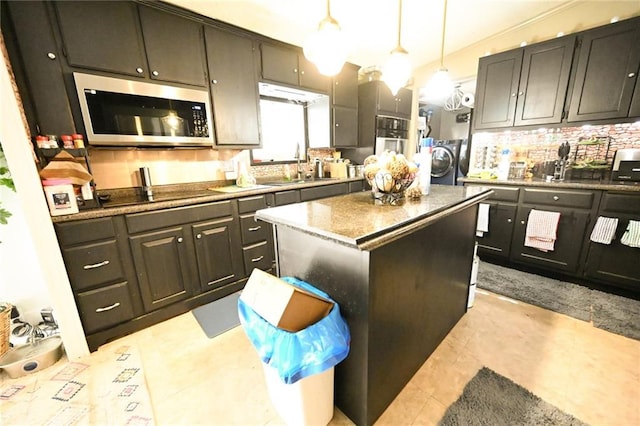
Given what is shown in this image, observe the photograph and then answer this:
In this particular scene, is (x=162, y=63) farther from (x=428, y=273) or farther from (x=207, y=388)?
(x=428, y=273)

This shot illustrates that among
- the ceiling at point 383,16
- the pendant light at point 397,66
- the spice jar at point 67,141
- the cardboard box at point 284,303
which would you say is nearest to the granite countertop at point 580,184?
the ceiling at point 383,16

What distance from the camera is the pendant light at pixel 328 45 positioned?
1.22 meters

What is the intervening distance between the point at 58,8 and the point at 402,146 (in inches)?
159

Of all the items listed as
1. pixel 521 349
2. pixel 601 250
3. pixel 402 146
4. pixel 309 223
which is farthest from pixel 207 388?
pixel 402 146

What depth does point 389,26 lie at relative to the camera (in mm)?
2828

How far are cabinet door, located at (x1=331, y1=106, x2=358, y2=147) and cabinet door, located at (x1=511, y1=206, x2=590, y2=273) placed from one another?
2246 millimetres

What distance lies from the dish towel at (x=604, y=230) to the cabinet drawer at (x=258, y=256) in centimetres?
307

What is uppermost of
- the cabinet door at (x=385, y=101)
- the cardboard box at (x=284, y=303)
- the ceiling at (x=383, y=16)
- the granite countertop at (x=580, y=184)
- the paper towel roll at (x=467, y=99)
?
the ceiling at (x=383, y=16)

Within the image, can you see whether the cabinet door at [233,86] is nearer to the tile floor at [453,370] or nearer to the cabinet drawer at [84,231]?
the cabinet drawer at [84,231]

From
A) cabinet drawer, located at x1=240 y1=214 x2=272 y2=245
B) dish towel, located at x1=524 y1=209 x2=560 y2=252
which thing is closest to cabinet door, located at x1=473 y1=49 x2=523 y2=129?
dish towel, located at x1=524 y1=209 x2=560 y2=252

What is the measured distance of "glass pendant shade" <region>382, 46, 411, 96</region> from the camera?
59.7 inches

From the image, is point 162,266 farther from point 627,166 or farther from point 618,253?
point 627,166

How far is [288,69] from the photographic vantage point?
2.78 meters

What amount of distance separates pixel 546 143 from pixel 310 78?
2.98 m
